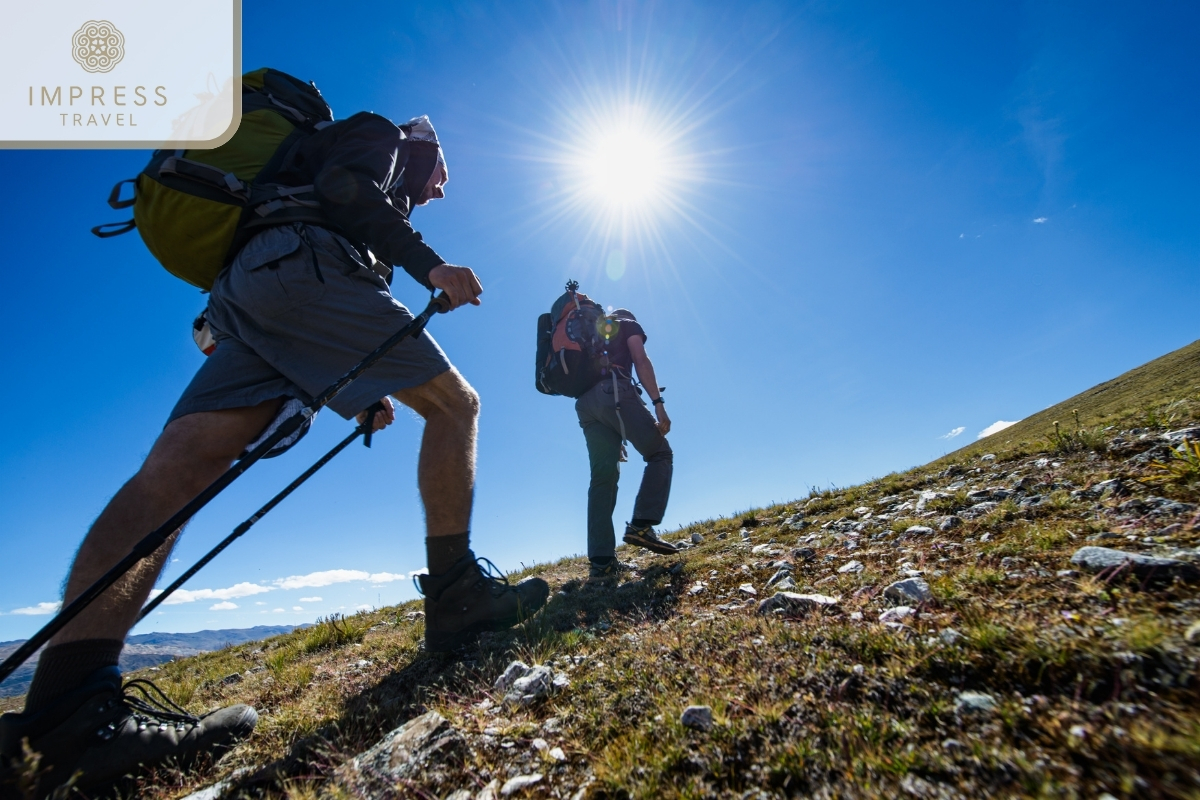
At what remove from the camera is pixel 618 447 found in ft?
23.0

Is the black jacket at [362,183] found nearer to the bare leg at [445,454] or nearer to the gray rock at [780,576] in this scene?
the bare leg at [445,454]

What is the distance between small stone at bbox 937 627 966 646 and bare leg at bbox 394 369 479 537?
2.95 metres

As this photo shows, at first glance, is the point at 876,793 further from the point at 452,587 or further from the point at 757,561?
the point at 757,561

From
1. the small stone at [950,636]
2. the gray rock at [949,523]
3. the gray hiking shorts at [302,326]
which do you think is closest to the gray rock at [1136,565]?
the small stone at [950,636]

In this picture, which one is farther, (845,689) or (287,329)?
(287,329)

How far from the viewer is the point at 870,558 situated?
370 cm

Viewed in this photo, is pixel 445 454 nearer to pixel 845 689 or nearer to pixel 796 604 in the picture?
pixel 796 604

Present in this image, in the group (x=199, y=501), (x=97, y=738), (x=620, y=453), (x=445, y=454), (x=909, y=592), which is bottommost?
(x=97, y=738)

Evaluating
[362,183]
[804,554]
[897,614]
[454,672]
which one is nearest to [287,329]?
[362,183]

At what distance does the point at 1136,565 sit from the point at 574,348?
5.99m

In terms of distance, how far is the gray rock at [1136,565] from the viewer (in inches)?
70.9

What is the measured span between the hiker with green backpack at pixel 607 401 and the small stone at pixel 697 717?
178 inches

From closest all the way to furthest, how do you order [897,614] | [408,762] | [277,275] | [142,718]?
[408,762], [897,614], [142,718], [277,275]

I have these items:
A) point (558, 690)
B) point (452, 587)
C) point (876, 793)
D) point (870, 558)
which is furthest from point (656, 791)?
point (870, 558)
